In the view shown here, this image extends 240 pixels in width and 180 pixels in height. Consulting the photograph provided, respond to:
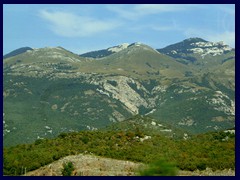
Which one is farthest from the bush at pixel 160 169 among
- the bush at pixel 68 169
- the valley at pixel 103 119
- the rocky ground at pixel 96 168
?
the valley at pixel 103 119

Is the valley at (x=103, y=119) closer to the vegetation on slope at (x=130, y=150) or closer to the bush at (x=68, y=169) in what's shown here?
the vegetation on slope at (x=130, y=150)

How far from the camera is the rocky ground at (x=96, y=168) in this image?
2570 cm

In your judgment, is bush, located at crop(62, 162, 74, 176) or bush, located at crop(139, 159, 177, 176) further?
bush, located at crop(62, 162, 74, 176)

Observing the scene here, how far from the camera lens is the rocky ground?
84.3ft

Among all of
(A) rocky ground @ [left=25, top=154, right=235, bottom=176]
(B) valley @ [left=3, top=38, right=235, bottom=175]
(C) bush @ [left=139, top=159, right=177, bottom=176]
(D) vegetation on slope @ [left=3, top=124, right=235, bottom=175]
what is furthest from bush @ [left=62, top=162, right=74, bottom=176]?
(C) bush @ [left=139, top=159, right=177, bottom=176]

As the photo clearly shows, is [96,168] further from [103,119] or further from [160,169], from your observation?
[103,119]

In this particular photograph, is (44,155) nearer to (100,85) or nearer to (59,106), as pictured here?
(59,106)

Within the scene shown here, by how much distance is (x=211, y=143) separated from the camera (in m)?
34.1

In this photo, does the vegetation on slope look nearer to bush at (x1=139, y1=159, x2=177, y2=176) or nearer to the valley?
the valley

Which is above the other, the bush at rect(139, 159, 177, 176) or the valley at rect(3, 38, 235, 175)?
the valley at rect(3, 38, 235, 175)

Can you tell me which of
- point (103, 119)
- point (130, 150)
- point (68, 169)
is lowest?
point (68, 169)

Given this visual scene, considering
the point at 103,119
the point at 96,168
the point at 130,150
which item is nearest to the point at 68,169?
the point at 96,168

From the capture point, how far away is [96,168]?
2650 centimetres

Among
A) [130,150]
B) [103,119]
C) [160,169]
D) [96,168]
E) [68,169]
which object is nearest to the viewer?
[160,169]
